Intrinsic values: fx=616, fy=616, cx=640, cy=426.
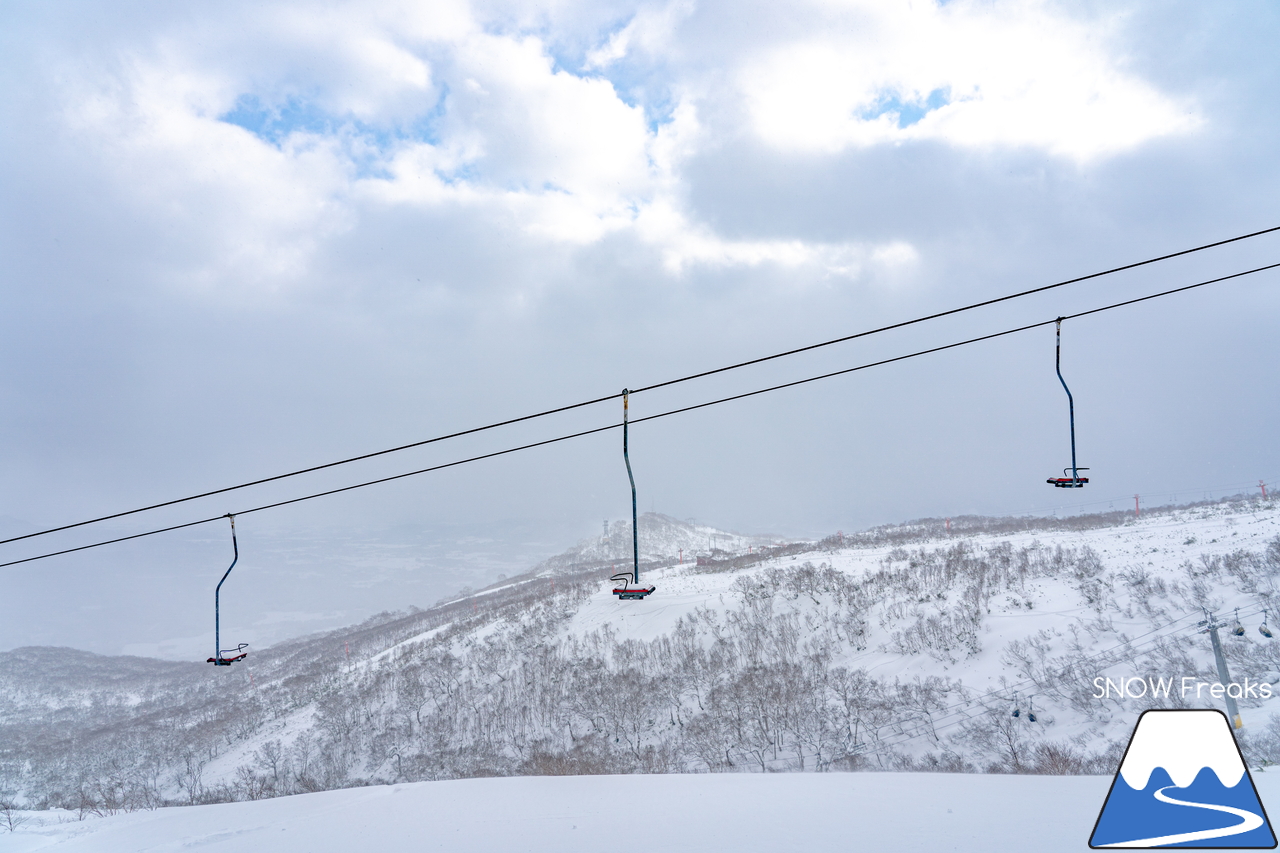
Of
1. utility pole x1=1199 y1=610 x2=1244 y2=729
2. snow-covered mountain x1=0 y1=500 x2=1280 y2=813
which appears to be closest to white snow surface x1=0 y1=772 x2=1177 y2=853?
snow-covered mountain x1=0 y1=500 x2=1280 y2=813

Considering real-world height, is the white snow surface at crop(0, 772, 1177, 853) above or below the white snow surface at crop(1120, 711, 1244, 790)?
below

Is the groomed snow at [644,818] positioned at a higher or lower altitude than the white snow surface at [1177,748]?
lower

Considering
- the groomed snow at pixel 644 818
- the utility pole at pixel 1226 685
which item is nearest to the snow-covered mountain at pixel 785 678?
the utility pole at pixel 1226 685

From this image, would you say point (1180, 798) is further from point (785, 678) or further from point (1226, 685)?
point (785, 678)

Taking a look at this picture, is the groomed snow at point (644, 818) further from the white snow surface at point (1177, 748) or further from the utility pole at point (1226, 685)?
the utility pole at point (1226, 685)

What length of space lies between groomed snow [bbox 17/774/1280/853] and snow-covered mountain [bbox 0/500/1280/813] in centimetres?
588

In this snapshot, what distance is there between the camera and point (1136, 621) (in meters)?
18.0

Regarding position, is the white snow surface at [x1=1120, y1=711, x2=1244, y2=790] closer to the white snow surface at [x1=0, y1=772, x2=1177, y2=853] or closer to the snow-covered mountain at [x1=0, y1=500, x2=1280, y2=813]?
the white snow surface at [x1=0, y1=772, x2=1177, y2=853]

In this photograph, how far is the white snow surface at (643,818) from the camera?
675 centimetres

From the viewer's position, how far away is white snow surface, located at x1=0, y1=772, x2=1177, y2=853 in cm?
675

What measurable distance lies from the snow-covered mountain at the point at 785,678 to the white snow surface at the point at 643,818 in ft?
18.8

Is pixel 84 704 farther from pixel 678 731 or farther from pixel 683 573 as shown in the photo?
pixel 678 731

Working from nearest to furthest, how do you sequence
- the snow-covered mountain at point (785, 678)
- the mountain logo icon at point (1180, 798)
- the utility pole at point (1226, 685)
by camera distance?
the mountain logo icon at point (1180, 798) → the utility pole at point (1226, 685) → the snow-covered mountain at point (785, 678)

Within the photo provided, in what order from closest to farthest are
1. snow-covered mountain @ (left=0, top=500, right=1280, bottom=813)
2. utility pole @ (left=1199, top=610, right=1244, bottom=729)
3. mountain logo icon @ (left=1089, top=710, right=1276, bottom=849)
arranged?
mountain logo icon @ (left=1089, top=710, right=1276, bottom=849) → utility pole @ (left=1199, top=610, right=1244, bottom=729) → snow-covered mountain @ (left=0, top=500, right=1280, bottom=813)
